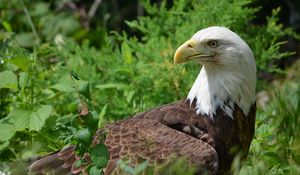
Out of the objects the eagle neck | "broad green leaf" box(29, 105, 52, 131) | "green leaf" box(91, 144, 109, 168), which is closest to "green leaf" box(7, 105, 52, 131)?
"broad green leaf" box(29, 105, 52, 131)

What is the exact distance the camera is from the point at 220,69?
19.2 feet

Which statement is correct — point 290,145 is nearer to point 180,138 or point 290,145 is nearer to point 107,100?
point 180,138

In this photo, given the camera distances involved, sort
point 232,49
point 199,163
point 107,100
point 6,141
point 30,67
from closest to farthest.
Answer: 1. point 199,163
2. point 232,49
3. point 6,141
4. point 30,67
5. point 107,100

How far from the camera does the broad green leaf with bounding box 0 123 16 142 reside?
19.8 ft

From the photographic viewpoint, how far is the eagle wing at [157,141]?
5.36m

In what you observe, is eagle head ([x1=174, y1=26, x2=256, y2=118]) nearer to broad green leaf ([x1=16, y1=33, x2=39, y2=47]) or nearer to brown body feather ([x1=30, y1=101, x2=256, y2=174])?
brown body feather ([x1=30, y1=101, x2=256, y2=174])

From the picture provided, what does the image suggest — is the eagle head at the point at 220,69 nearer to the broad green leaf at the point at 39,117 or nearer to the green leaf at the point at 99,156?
the broad green leaf at the point at 39,117

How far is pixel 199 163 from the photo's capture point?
17.5 feet

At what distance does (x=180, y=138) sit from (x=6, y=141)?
1334 mm

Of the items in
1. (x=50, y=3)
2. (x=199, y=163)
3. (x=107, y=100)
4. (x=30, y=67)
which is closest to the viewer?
(x=199, y=163)

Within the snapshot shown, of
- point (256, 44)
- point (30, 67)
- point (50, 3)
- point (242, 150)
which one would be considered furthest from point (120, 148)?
point (50, 3)

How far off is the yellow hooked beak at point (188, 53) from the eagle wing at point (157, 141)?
0.34 meters

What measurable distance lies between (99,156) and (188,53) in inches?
58.7

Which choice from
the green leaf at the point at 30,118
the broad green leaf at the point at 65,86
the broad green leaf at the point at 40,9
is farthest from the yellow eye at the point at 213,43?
the broad green leaf at the point at 40,9
